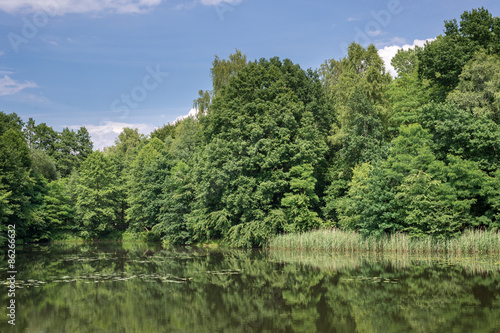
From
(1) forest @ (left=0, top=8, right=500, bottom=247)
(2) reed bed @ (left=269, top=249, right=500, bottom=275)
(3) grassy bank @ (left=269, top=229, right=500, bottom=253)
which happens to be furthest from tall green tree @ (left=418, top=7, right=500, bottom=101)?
(2) reed bed @ (left=269, top=249, right=500, bottom=275)

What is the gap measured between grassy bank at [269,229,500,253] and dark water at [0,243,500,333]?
7.21ft

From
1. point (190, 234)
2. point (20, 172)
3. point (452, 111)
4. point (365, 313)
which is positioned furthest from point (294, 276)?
point (20, 172)

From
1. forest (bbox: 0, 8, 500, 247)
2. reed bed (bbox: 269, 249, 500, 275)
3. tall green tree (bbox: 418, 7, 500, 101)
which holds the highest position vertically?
tall green tree (bbox: 418, 7, 500, 101)

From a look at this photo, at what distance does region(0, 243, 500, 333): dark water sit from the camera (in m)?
10.9

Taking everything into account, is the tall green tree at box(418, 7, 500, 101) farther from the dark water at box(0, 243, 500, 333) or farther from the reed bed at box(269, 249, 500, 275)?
the dark water at box(0, 243, 500, 333)

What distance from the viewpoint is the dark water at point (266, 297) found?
10.9 m

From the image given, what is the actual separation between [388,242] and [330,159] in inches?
591

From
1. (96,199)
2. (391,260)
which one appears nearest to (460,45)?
(391,260)

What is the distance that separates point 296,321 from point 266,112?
27271 millimetres

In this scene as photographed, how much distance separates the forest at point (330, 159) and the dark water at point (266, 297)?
6.41m

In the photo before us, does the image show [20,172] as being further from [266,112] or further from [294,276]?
[294,276]

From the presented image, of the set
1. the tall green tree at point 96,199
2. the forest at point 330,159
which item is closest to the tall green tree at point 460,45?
the forest at point 330,159

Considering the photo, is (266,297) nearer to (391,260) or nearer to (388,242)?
(391,260)

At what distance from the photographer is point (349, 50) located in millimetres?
42000
